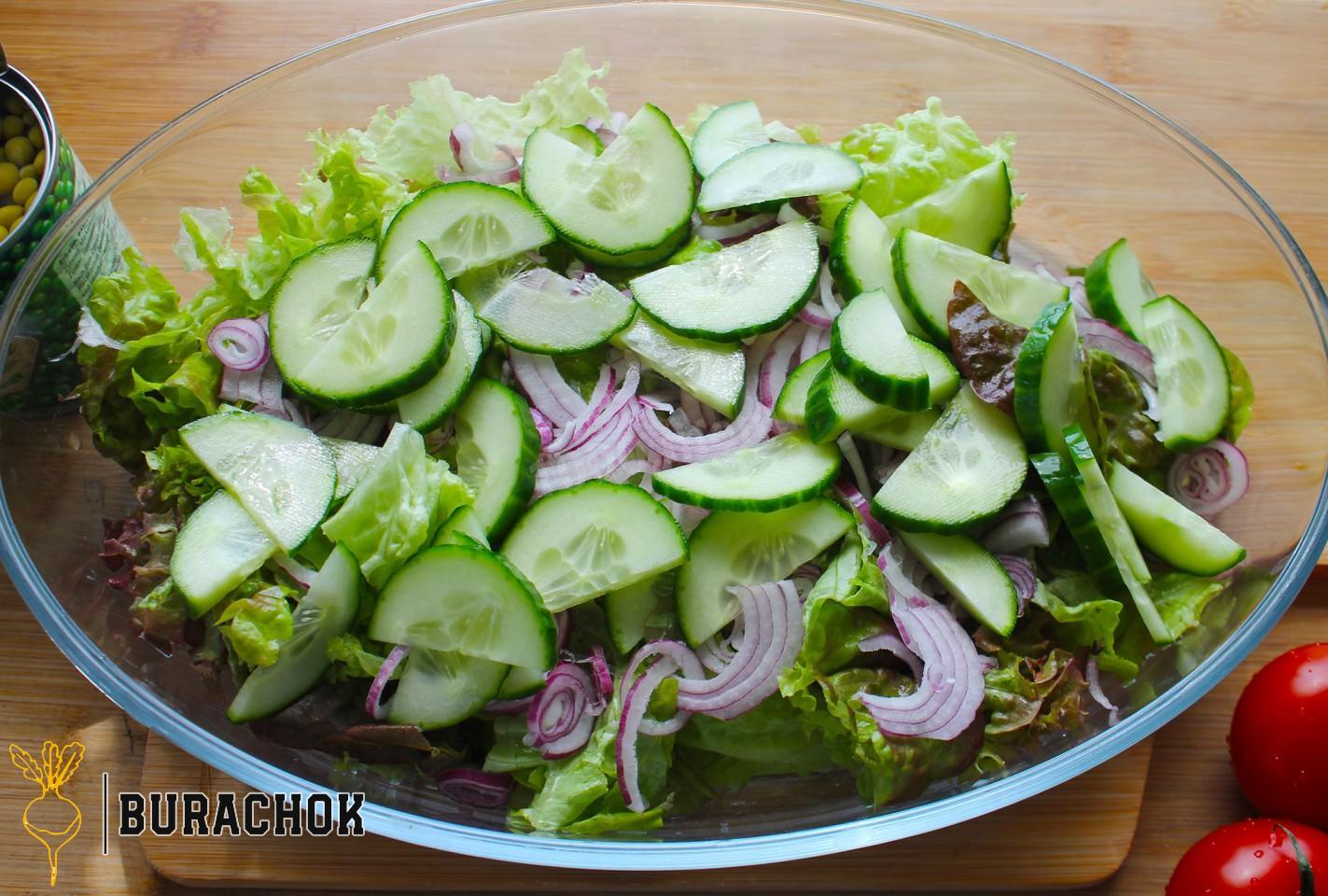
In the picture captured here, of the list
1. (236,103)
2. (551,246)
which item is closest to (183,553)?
(551,246)

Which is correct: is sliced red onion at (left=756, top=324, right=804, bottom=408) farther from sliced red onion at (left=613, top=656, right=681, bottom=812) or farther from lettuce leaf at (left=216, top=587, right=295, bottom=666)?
lettuce leaf at (left=216, top=587, right=295, bottom=666)

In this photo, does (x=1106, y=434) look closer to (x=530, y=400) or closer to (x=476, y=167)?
(x=530, y=400)

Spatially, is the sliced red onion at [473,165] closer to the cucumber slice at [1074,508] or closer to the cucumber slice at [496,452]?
the cucumber slice at [496,452]

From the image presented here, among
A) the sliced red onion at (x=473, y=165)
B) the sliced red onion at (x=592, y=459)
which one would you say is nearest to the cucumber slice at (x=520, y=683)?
the sliced red onion at (x=592, y=459)

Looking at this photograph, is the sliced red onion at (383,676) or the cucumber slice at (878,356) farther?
the cucumber slice at (878,356)

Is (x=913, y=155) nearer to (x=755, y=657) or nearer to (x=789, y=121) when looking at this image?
(x=789, y=121)

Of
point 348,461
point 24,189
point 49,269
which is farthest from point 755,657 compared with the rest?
point 24,189
